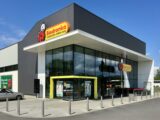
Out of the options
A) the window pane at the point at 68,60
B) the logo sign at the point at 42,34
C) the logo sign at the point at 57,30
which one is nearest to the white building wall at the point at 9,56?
the logo sign at the point at 42,34

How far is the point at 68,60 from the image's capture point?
22.8m

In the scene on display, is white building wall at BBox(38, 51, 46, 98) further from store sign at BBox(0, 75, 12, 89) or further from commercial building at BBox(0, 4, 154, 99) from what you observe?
store sign at BBox(0, 75, 12, 89)

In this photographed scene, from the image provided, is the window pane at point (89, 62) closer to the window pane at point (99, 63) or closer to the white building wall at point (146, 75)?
the window pane at point (99, 63)

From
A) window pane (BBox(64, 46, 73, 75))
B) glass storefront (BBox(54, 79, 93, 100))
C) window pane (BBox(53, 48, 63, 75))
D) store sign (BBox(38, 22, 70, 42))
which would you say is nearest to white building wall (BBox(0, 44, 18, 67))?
store sign (BBox(38, 22, 70, 42))

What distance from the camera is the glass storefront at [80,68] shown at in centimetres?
2245

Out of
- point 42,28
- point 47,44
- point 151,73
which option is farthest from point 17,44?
point 151,73

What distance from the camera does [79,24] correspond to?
881 inches

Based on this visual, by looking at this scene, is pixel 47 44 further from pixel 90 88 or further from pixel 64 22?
pixel 90 88

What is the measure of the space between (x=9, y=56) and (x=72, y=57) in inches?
706

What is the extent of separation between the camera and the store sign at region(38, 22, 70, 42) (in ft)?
71.8

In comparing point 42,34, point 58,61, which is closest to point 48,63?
point 58,61

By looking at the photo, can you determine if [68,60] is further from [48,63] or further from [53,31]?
[48,63]

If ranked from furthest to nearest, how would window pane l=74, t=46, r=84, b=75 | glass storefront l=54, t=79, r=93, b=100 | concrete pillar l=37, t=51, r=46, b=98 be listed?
1. concrete pillar l=37, t=51, r=46, b=98
2. window pane l=74, t=46, r=84, b=75
3. glass storefront l=54, t=79, r=93, b=100

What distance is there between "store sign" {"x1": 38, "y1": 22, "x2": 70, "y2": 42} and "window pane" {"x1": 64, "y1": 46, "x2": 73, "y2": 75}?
1.87 m
